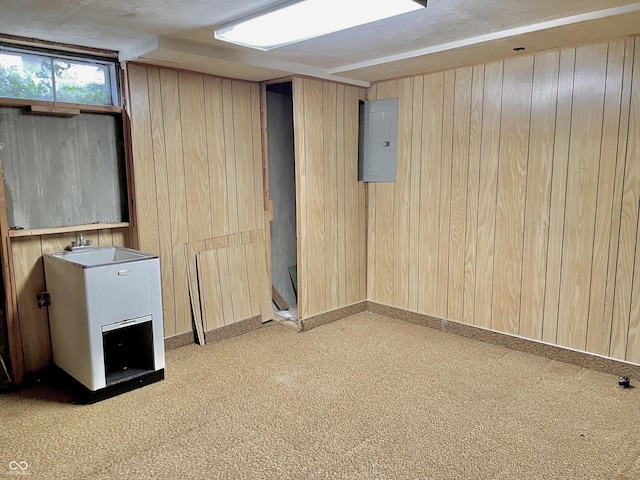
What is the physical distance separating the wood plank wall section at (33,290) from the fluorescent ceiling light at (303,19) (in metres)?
1.76

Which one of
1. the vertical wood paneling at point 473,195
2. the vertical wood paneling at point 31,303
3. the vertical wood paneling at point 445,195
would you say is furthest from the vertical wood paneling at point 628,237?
the vertical wood paneling at point 31,303

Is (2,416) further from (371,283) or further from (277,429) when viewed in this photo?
(371,283)

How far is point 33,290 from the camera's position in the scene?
3066 mm

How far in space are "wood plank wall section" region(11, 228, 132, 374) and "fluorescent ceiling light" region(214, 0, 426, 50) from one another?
1.76 metres

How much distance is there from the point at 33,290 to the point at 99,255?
0.45m

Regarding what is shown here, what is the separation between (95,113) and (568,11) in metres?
2.97

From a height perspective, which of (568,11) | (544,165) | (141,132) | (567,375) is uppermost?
(568,11)

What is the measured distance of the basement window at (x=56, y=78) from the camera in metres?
2.89

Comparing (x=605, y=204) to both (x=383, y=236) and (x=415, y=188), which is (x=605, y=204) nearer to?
(x=415, y=188)

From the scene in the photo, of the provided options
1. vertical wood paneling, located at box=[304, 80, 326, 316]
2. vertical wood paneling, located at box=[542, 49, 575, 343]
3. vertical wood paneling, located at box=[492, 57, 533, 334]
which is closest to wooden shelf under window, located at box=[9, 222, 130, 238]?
vertical wood paneling, located at box=[304, 80, 326, 316]

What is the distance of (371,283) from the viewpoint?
15.0 feet

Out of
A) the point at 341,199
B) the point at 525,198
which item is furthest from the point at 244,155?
the point at 525,198

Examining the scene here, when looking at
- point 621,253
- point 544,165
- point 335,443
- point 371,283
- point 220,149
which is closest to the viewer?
point 335,443

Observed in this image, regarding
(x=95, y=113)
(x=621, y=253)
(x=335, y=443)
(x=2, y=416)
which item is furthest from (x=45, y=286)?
(x=621, y=253)
